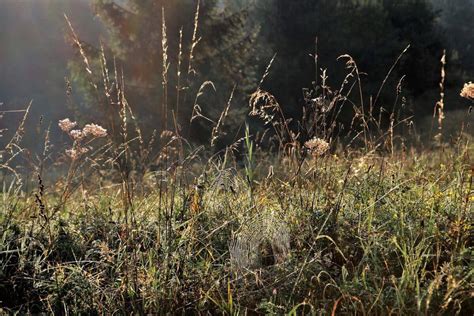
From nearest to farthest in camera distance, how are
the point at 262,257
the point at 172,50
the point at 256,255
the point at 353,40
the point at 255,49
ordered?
the point at 256,255, the point at 262,257, the point at 172,50, the point at 255,49, the point at 353,40

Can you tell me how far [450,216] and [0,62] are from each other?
38804 mm

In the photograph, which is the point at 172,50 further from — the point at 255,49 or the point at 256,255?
the point at 256,255

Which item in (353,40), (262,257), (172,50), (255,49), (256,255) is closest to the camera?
(256,255)

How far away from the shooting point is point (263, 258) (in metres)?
2.83

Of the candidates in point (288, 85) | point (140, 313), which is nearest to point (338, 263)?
point (140, 313)

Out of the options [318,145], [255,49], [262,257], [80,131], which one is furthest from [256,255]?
[255,49]

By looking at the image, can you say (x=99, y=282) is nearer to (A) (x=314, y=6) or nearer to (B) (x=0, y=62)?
(A) (x=314, y=6)

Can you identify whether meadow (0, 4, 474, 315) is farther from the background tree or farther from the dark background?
the background tree

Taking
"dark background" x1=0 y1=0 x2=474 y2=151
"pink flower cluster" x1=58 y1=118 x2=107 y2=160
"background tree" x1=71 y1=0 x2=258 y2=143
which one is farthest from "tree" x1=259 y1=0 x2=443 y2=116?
"pink flower cluster" x1=58 y1=118 x2=107 y2=160

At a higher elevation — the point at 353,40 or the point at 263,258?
the point at 353,40

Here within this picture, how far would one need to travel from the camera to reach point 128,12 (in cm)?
1650

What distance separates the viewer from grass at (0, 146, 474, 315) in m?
2.33

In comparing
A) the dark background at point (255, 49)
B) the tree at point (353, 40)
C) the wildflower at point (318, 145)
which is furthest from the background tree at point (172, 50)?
the wildflower at point (318, 145)

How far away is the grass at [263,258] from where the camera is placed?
2.33 m
